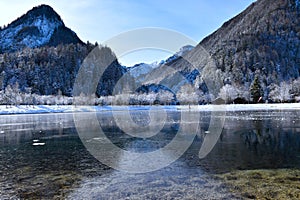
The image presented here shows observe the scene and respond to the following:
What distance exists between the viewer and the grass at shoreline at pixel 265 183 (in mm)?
8594

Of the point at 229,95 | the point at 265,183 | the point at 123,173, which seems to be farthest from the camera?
the point at 229,95

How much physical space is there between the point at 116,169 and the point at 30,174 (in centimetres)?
362

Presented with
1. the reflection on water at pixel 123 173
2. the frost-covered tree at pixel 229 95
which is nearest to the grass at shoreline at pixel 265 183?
the reflection on water at pixel 123 173

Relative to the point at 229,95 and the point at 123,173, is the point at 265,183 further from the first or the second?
the point at 229,95

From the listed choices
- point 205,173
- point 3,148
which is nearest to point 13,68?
point 3,148

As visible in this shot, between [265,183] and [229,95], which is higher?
[229,95]

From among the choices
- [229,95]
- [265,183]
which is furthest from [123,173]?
[229,95]

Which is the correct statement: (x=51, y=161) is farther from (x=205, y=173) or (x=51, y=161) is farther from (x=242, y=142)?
(x=242, y=142)

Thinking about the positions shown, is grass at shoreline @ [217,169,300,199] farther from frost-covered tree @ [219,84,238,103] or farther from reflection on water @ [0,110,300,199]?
frost-covered tree @ [219,84,238,103]

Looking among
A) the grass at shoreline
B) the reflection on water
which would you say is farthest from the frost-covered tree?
the grass at shoreline

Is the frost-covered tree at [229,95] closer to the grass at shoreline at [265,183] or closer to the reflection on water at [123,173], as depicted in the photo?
the reflection on water at [123,173]

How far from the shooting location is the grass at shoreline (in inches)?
338

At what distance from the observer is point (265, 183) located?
9.75 meters

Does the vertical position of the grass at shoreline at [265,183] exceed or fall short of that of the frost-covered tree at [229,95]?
it falls short
